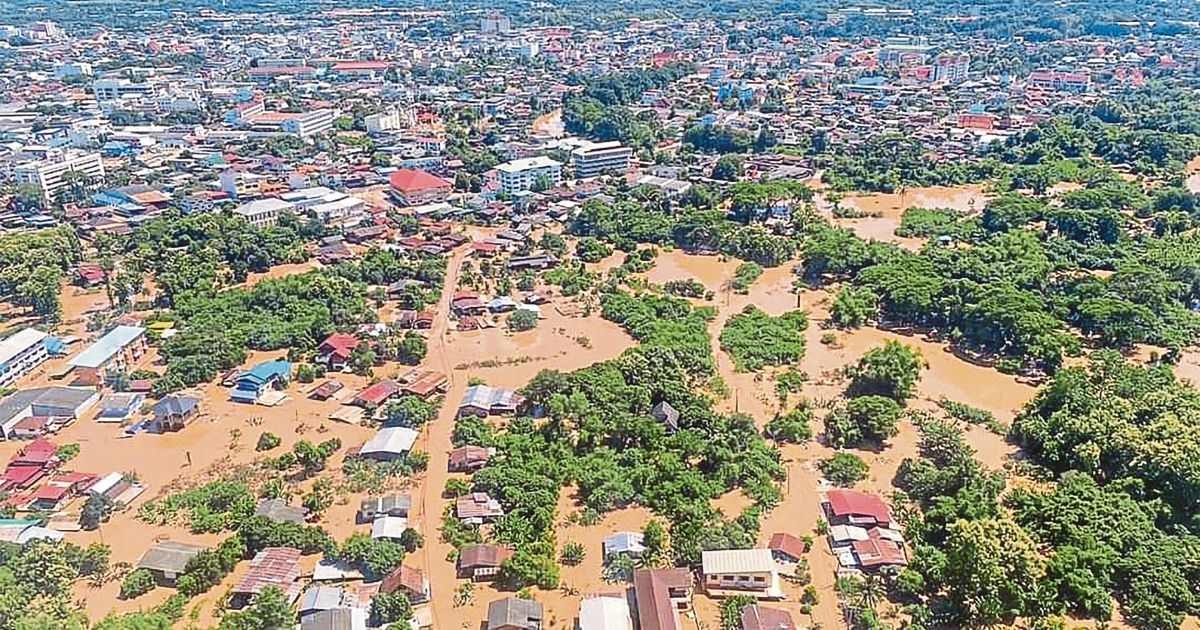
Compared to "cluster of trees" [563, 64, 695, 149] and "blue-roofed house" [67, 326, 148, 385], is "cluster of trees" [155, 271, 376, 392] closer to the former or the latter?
"blue-roofed house" [67, 326, 148, 385]

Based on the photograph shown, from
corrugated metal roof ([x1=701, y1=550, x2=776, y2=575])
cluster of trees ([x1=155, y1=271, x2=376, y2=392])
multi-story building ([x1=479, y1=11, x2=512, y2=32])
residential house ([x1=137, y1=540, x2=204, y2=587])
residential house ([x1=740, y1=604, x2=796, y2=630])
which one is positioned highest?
multi-story building ([x1=479, y1=11, x2=512, y2=32])

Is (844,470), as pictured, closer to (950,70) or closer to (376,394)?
(376,394)

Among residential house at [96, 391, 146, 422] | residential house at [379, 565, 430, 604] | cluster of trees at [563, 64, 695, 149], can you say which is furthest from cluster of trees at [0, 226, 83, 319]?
cluster of trees at [563, 64, 695, 149]

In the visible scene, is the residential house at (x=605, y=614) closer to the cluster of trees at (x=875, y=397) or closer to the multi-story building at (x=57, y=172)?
the cluster of trees at (x=875, y=397)

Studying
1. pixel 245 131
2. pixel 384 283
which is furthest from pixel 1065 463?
pixel 245 131

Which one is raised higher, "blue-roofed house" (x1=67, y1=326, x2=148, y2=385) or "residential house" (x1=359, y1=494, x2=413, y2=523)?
"blue-roofed house" (x1=67, y1=326, x2=148, y2=385)

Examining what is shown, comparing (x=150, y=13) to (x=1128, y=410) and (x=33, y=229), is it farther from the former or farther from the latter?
A: (x=1128, y=410)

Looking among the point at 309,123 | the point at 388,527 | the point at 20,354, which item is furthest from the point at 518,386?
the point at 309,123
